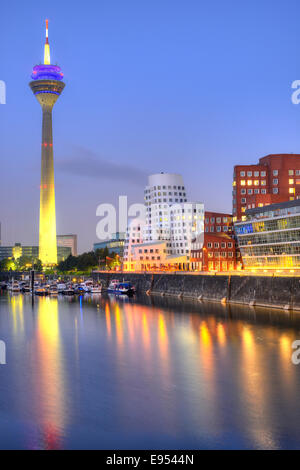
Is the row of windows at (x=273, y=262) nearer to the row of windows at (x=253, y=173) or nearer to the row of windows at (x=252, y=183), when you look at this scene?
the row of windows at (x=252, y=183)

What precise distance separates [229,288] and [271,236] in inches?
785

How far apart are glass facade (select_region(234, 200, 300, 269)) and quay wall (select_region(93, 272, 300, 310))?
1444 centimetres

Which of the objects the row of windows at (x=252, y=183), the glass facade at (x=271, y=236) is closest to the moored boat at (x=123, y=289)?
the glass facade at (x=271, y=236)

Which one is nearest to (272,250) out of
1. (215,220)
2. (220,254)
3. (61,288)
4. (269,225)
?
(269,225)

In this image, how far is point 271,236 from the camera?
11138cm

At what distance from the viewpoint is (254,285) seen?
3474 inches

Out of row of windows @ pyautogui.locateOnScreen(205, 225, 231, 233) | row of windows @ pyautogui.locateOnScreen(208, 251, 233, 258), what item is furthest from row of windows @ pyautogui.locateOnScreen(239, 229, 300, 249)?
row of windows @ pyautogui.locateOnScreen(205, 225, 231, 233)

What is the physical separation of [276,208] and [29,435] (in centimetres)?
8794

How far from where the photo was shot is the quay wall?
7756 cm

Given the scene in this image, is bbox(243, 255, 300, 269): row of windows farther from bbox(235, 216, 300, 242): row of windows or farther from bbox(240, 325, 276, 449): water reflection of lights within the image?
bbox(240, 325, 276, 449): water reflection of lights

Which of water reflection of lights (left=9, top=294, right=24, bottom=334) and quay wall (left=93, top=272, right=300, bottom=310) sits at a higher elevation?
quay wall (left=93, top=272, right=300, bottom=310)

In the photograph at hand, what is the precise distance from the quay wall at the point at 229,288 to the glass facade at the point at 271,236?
14441mm

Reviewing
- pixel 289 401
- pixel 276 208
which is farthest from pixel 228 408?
pixel 276 208
